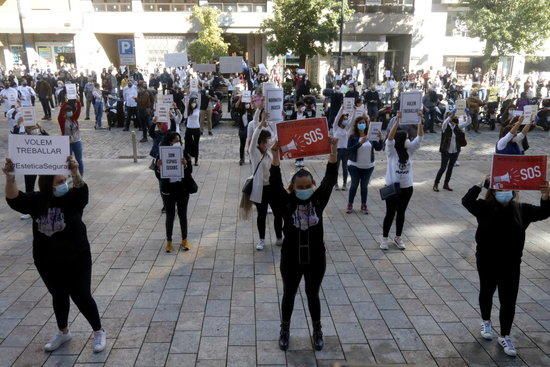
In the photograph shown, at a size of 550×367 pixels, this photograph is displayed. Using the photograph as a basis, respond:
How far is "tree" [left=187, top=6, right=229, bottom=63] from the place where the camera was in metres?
33.4

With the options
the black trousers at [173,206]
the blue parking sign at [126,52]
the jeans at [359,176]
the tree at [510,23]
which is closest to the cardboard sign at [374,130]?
the jeans at [359,176]

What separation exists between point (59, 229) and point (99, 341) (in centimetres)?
125

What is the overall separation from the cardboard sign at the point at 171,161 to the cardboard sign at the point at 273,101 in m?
2.21

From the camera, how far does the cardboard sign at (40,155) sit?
419 cm

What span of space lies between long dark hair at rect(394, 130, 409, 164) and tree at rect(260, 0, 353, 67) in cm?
2114

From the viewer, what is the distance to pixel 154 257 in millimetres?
6848

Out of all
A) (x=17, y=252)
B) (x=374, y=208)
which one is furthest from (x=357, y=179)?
(x=17, y=252)

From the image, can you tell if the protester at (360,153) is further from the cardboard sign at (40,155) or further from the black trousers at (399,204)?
the cardboard sign at (40,155)

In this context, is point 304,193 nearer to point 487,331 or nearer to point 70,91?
point 487,331

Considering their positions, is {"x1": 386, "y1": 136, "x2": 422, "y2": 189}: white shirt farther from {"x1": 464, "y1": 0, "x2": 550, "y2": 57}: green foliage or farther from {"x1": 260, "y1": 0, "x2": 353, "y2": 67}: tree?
{"x1": 464, "y1": 0, "x2": 550, "y2": 57}: green foliage

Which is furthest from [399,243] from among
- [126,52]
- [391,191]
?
[126,52]

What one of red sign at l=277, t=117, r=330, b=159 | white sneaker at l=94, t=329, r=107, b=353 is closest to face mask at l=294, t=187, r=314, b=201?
red sign at l=277, t=117, r=330, b=159

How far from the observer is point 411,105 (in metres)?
7.48

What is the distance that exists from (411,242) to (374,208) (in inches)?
70.1
